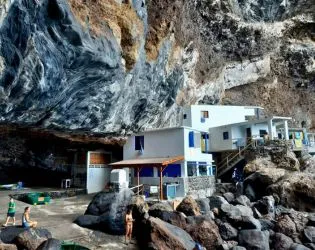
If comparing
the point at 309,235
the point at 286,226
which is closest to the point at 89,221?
the point at 286,226

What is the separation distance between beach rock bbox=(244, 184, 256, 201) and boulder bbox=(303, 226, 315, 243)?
6586 millimetres

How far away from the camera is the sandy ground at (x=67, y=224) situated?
12875 mm

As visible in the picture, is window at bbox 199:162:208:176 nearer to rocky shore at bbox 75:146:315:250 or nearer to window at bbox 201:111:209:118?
rocky shore at bbox 75:146:315:250

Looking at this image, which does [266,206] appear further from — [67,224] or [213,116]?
[213,116]

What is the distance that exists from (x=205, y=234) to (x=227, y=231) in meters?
1.80

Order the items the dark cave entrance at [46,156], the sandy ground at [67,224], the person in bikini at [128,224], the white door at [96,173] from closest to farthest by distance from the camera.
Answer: the sandy ground at [67,224]
the person in bikini at [128,224]
the dark cave entrance at [46,156]
the white door at [96,173]

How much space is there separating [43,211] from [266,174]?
53.4 feet

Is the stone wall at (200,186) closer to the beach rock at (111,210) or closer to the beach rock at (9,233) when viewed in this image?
the beach rock at (111,210)

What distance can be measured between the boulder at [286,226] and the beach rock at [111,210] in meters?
8.47

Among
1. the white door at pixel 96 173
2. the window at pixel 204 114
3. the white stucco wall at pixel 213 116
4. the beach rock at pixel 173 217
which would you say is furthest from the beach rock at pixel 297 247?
the window at pixel 204 114

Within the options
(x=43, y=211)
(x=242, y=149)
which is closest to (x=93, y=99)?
(x=43, y=211)

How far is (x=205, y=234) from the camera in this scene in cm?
1442

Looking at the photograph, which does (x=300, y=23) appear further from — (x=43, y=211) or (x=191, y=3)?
(x=43, y=211)

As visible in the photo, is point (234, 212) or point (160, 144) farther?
point (160, 144)
